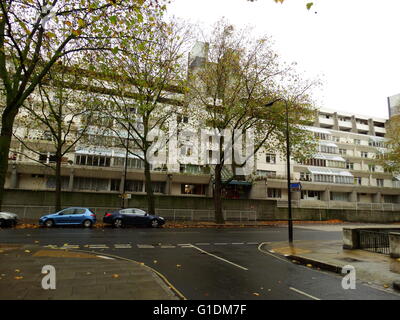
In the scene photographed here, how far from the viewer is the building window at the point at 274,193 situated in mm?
42516

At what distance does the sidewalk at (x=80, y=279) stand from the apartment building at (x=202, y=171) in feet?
53.2

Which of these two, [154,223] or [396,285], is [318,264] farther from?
[154,223]

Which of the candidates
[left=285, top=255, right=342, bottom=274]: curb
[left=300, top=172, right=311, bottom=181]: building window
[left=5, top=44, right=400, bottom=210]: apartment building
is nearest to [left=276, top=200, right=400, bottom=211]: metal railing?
[left=5, top=44, right=400, bottom=210]: apartment building

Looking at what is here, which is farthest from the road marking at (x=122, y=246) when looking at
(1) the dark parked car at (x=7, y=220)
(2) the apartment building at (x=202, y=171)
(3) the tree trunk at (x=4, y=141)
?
(2) the apartment building at (x=202, y=171)

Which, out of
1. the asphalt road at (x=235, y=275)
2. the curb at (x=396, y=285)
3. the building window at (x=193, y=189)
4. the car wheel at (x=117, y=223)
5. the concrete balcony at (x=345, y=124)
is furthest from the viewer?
the concrete balcony at (x=345, y=124)

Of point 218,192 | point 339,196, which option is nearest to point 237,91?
point 218,192

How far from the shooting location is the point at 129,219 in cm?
2067

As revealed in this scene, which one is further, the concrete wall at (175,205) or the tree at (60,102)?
the concrete wall at (175,205)

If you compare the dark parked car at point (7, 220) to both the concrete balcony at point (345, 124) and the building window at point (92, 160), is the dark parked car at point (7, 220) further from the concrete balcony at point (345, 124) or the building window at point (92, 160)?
the concrete balcony at point (345, 124)

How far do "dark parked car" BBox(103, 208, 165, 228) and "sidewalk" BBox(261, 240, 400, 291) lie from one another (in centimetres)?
1144

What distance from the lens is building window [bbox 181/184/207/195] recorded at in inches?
1523

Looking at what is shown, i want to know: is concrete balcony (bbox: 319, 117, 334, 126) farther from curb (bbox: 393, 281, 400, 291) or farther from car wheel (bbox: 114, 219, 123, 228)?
curb (bbox: 393, 281, 400, 291)
